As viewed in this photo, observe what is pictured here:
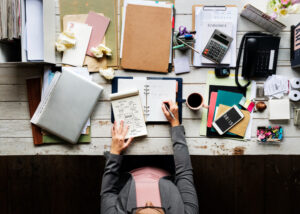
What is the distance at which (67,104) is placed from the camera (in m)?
1.15

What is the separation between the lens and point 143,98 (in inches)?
47.0

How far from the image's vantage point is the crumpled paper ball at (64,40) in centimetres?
115

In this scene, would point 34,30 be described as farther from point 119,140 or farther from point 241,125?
point 241,125

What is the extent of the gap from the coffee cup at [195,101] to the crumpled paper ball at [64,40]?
2.24 feet

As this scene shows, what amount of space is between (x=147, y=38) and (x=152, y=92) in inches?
11.3

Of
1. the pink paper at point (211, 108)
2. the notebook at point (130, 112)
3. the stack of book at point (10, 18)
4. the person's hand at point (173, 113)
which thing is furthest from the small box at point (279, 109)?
the stack of book at point (10, 18)

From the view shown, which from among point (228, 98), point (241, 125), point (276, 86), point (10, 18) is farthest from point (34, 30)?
point (276, 86)

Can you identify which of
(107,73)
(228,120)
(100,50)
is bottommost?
(228,120)

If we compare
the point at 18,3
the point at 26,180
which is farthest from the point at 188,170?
the point at 26,180

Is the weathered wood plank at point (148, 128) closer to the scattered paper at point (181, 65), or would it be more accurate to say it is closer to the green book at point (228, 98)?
the green book at point (228, 98)

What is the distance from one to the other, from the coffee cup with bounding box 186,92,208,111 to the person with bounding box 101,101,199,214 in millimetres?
77

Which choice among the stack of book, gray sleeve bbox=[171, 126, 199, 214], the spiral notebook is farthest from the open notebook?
the stack of book

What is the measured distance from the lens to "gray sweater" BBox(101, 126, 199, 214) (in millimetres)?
1055

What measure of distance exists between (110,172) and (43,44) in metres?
0.71
